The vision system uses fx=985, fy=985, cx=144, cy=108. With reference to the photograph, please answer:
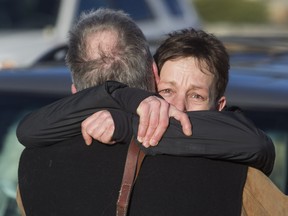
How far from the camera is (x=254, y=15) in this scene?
37875 millimetres

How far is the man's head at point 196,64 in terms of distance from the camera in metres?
2.81

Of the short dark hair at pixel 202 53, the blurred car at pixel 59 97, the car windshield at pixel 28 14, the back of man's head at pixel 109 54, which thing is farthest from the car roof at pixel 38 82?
the car windshield at pixel 28 14

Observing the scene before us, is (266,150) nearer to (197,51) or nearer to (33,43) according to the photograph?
(197,51)

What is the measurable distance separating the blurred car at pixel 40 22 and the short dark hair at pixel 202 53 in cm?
602

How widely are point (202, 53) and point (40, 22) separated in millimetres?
7357

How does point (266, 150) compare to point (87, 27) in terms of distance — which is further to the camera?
point (87, 27)

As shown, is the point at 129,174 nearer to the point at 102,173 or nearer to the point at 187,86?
the point at 102,173

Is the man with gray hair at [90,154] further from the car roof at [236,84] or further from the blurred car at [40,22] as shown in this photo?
the blurred car at [40,22]

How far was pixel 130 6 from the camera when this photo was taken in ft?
34.9

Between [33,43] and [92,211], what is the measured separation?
7037mm

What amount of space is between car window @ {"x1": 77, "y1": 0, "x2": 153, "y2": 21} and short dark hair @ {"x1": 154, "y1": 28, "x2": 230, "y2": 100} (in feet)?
23.5

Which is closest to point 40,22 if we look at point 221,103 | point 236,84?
point 236,84

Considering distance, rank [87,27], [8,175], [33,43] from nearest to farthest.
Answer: [87,27]
[8,175]
[33,43]

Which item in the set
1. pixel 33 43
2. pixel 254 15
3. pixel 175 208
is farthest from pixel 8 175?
pixel 254 15
